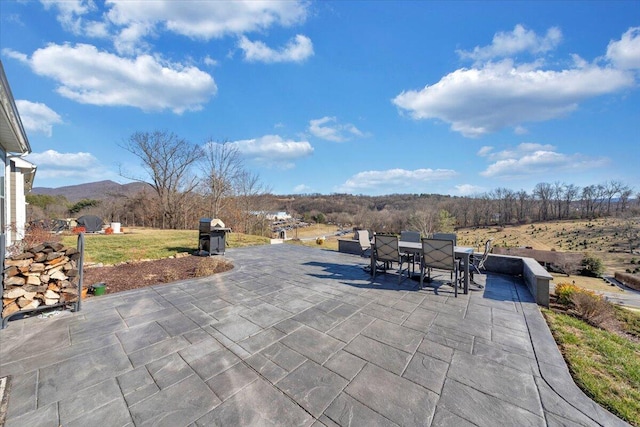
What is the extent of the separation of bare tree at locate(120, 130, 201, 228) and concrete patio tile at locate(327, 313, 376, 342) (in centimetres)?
1953

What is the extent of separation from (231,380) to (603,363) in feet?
11.0

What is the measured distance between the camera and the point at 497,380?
6.38 ft

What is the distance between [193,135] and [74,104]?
27.0 ft

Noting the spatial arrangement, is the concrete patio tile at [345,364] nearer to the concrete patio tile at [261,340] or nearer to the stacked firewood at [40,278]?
the concrete patio tile at [261,340]

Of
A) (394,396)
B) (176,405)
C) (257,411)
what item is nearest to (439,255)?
(394,396)

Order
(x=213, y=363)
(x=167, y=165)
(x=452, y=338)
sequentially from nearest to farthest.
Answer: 1. (x=213, y=363)
2. (x=452, y=338)
3. (x=167, y=165)

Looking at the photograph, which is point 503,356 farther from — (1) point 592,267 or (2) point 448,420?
(1) point 592,267

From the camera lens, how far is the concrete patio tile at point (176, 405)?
4.99 feet

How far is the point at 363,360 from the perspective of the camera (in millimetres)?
2195

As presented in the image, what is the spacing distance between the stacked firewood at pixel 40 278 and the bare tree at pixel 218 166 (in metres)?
14.3

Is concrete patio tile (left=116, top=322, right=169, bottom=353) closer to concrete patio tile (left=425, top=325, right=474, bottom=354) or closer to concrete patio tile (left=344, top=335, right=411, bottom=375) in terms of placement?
concrete patio tile (left=344, top=335, right=411, bottom=375)

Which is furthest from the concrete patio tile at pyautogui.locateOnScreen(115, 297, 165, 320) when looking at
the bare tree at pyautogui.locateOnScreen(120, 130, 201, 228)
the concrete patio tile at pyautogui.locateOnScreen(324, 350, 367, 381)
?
the bare tree at pyautogui.locateOnScreen(120, 130, 201, 228)

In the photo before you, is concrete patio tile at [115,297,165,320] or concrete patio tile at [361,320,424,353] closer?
concrete patio tile at [361,320,424,353]

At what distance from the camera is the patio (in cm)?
159
